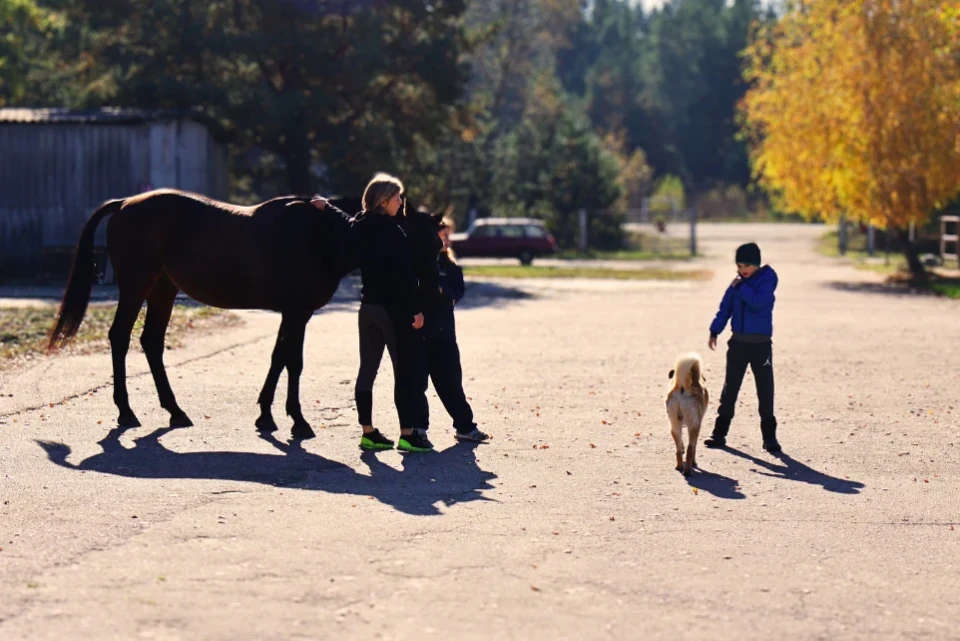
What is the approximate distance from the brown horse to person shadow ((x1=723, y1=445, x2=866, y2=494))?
333 cm

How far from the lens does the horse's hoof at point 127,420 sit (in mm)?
10758

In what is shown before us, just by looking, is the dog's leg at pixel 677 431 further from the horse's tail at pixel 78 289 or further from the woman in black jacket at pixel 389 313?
the horse's tail at pixel 78 289

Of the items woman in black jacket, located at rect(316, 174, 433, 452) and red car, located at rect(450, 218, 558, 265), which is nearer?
woman in black jacket, located at rect(316, 174, 433, 452)

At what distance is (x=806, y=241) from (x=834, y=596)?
59834mm

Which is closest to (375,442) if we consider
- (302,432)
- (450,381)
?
(302,432)

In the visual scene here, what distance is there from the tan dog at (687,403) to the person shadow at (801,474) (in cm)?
52

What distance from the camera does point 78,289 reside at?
446 inches

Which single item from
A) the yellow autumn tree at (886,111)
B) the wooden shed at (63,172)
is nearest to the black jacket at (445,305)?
the wooden shed at (63,172)

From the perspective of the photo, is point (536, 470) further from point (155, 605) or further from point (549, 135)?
point (549, 135)

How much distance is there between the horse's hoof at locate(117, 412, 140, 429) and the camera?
10758mm

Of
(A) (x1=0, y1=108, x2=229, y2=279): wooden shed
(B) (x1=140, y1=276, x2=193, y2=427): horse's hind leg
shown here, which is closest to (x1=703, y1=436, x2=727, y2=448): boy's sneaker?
(B) (x1=140, y1=276, x2=193, y2=427): horse's hind leg

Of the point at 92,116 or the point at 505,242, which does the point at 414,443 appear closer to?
the point at 92,116

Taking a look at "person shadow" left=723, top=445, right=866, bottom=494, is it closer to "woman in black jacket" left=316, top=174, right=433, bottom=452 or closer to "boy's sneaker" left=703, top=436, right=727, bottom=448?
"boy's sneaker" left=703, top=436, right=727, bottom=448

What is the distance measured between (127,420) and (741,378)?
4.62 metres
